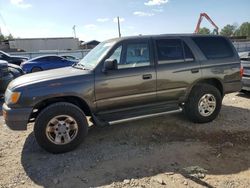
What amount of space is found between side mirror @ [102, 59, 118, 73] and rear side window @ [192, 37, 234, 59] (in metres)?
1.98

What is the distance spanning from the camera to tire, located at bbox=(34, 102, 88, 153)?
4156 millimetres

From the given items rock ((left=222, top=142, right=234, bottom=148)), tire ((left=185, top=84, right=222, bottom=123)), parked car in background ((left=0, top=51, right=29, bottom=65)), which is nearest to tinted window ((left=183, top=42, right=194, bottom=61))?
tire ((left=185, top=84, right=222, bottom=123))

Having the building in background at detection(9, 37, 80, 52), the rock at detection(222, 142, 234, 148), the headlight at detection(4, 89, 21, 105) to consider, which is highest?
the building in background at detection(9, 37, 80, 52)

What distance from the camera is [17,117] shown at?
4082 millimetres

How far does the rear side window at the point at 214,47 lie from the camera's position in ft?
18.1

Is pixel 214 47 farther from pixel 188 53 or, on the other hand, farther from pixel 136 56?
pixel 136 56

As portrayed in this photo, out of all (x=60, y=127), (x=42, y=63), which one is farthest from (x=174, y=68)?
(x=42, y=63)

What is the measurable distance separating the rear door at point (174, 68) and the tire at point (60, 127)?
166cm

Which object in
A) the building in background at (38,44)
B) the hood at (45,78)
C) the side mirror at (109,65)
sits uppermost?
the building in background at (38,44)

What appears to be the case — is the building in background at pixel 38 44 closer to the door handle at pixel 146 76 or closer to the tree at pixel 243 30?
the door handle at pixel 146 76

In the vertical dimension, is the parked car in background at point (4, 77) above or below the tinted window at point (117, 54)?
below

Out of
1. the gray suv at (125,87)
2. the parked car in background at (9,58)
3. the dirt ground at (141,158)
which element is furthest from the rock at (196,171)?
the parked car in background at (9,58)

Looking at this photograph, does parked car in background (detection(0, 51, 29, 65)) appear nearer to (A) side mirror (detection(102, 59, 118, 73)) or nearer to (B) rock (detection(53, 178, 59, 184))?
(A) side mirror (detection(102, 59, 118, 73))

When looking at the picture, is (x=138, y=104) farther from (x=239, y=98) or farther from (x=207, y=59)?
(x=239, y=98)
